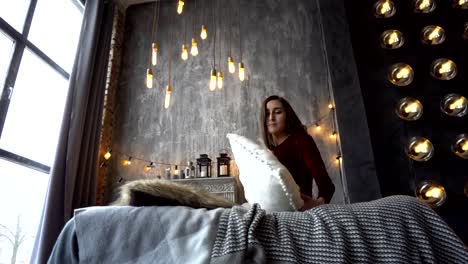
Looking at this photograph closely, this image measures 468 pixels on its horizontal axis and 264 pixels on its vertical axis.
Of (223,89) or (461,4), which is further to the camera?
(223,89)

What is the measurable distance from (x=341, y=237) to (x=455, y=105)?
1287mm

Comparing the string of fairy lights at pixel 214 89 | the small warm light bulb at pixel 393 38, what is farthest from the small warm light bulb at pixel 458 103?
the string of fairy lights at pixel 214 89

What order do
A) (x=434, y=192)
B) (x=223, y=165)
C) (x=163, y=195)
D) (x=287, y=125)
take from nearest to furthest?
(x=163, y=195)
(x=434, y=192)
(x=287, y=125)
(x=223, y=165)

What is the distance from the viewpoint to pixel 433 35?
1.57m

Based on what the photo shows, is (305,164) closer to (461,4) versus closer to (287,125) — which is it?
(287,125)

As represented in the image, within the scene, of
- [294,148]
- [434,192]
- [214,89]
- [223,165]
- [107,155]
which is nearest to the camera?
[434,192]

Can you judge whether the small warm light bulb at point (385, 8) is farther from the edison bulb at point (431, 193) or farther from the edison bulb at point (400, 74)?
the edison bulb at point (431, 193)

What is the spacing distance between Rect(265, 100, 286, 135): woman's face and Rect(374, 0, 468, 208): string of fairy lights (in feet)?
2.16

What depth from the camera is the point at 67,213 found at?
10.1 ft

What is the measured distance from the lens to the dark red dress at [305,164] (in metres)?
1.58

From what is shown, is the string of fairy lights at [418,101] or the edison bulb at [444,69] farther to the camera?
the edison bulb at [444,69]

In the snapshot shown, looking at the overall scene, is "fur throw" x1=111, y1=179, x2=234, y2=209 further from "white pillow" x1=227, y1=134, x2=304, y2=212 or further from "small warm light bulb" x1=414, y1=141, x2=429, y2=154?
"small warm light bulb" x1=414, y1=141, x2=429, y2=154

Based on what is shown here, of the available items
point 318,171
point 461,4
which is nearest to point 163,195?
point 318,171

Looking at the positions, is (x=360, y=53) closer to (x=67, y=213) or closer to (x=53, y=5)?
(x=67, y=213)
